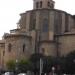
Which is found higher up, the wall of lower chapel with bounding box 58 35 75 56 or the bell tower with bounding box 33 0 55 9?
the bell tower with bounding box 33 0 55 9

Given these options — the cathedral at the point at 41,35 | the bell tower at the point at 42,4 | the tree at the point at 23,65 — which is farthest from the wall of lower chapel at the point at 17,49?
the bell tower at the point at 42,4

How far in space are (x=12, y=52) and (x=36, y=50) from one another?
4.16 m

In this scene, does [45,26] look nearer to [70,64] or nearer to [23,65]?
[70,64]

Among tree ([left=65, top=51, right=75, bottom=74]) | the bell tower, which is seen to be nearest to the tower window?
the bell tower

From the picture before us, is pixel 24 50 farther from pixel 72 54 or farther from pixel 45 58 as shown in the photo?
pixel 72 54

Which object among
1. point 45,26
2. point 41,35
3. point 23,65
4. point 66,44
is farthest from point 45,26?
point 23,65

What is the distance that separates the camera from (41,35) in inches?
1988

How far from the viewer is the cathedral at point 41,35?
1866 inches

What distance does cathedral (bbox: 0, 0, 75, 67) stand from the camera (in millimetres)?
47406

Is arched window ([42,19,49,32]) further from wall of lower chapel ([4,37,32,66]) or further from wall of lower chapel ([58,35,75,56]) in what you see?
wall of lower chapel ([4,37,32,66])

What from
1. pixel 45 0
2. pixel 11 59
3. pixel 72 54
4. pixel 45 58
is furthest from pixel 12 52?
pixel 45 0

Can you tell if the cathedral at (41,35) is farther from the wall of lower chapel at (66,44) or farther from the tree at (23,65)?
the tree at (23,65)

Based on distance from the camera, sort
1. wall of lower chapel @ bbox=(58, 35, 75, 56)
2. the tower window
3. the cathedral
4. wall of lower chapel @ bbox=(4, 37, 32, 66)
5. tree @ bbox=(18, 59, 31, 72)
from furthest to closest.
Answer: the tower window, wall of lower chapel @ bbox=(58, 35, 75, 56), the cathedral, wall of lower chapel @ bbox=(4, 37, 32, 66), tree @ bbox=(18, 59, 31, 72)

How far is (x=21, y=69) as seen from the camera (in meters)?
40.9
